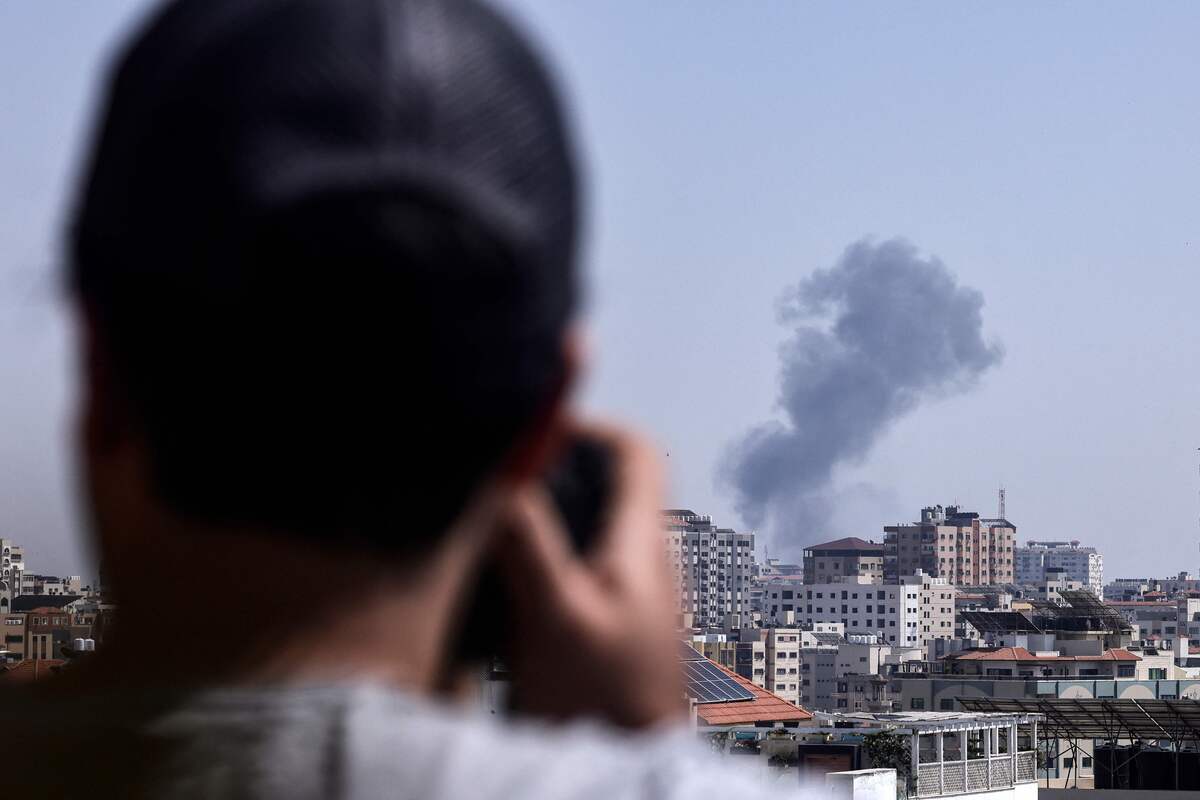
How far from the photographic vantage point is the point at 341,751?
992mm

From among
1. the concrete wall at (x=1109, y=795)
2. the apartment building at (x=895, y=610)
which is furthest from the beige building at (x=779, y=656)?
the concrete wall at (x=1109, y=795)

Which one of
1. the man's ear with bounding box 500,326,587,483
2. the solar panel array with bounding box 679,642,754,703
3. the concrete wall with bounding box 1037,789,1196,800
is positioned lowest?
the concrete wall with bounding box 1037,789,1196,800

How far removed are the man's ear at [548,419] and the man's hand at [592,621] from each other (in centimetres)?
4

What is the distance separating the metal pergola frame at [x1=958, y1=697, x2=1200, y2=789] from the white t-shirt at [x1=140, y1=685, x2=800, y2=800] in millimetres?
43185

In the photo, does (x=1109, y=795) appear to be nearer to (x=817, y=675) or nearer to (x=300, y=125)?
(x=300, y=125)

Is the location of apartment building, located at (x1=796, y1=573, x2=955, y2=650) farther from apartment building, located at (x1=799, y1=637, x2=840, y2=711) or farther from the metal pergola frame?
the metal pergola frame

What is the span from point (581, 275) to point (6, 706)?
414 mm

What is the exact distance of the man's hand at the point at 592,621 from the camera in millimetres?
1130

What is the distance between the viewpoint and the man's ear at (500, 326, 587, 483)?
1.08 m

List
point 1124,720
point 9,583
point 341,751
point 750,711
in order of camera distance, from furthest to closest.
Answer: point 9,583
point 1124,720
point 750,711
point 341,751

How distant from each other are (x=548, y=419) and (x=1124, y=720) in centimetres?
4539

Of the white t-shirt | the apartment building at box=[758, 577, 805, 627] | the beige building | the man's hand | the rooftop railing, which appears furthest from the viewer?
the apartment building at box=[758, 577, 805, 627]

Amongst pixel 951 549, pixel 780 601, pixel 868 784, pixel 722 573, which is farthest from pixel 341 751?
pixel 951 549

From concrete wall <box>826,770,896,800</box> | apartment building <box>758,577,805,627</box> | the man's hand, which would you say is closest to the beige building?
apartment building <box>758,577,805,627</box>
